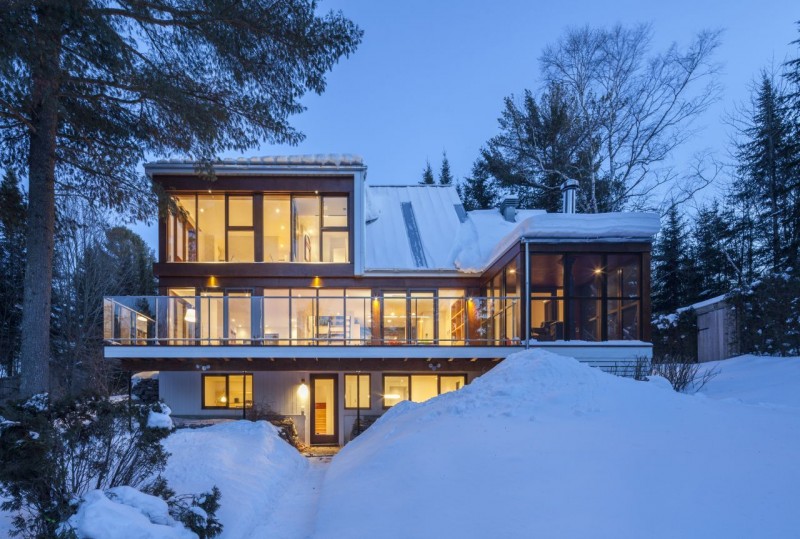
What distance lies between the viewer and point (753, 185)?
73.2 ft

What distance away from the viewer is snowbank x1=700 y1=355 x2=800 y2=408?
823 centimetres

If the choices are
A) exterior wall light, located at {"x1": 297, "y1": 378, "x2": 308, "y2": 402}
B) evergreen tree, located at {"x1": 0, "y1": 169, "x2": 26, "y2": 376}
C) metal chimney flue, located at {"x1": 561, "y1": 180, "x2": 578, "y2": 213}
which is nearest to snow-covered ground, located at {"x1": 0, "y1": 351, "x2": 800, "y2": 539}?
exterior wall light, located at {"x1": 297, "y1": 378, "x2": 308, "y2": 402}

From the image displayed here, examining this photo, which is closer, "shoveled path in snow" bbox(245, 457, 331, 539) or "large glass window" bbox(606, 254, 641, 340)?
"shoveled path in snow" bbox(245, 457, 331, 539)

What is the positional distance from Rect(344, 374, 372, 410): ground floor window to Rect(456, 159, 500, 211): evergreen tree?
18.2m

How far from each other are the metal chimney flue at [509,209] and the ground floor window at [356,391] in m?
7.28

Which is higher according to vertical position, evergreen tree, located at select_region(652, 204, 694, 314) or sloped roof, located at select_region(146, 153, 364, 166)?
sloped roof, located at select_region(146, 153, 364, 166)

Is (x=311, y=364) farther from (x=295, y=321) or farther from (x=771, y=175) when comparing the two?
(x=771, y=175)

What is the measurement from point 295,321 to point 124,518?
768 centimetres

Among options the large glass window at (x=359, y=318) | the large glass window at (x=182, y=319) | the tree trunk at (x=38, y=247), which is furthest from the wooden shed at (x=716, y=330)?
the tree trunk at (x=38, y=247)

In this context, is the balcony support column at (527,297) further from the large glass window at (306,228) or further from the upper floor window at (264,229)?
the large glass window at (306,228)

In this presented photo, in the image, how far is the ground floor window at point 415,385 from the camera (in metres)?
14.6

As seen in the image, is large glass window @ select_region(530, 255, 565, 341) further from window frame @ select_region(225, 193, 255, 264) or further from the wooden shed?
window frame @ select_region(225, 193, 255, 264)

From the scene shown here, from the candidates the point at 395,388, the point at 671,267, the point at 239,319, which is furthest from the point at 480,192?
the point at 239,319

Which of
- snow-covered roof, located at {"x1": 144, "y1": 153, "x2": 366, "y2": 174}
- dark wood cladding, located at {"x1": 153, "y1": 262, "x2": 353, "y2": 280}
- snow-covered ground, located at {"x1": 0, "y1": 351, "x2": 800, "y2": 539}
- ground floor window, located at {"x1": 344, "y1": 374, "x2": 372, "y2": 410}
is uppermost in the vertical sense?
snow-covered roof, located at {"x1": 144, "y1": 153, "x2": 366, "y2": 174}
